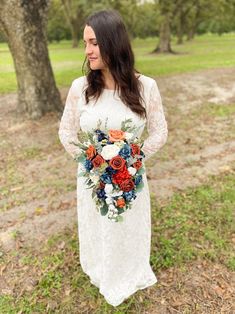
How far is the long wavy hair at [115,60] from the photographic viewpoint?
2867 mm

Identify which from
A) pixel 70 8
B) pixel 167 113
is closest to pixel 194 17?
pixel 70 8

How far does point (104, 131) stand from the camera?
→ 3.03 metres

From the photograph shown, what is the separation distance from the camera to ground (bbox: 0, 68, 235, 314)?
13.8ft

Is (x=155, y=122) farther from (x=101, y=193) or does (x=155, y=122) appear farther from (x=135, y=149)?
(x=101, y=193)

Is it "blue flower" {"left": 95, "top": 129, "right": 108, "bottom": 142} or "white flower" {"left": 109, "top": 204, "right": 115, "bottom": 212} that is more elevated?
"blue flower" {"left": 95, "top": 129, "right": 108, "bottom": 142}

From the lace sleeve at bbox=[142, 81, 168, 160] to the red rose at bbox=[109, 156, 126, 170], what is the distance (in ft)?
2.21

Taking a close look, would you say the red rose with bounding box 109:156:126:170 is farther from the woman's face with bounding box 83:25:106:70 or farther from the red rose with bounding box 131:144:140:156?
the woman's face with bounding box 83:25:106:70

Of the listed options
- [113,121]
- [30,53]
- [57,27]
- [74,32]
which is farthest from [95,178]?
[57,27]

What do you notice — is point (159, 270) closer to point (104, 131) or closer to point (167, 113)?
point (104, 131)

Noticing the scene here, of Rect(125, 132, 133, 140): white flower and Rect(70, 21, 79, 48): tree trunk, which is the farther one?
Rect(70, 21, 79, 48): tree trunk

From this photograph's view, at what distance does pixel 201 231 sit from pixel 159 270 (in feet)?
3.52

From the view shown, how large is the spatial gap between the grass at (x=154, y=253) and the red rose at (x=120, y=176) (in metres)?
1.92

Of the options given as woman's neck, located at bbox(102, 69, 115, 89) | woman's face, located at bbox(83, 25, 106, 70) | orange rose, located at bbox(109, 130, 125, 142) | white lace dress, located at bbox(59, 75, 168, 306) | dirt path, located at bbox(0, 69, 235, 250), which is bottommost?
dirt path, located at bbox(0, 69, 235, 250)

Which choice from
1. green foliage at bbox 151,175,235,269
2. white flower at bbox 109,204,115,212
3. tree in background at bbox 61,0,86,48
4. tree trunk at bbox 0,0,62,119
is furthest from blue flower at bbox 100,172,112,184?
tree in background at bbox 61,0,86,48
